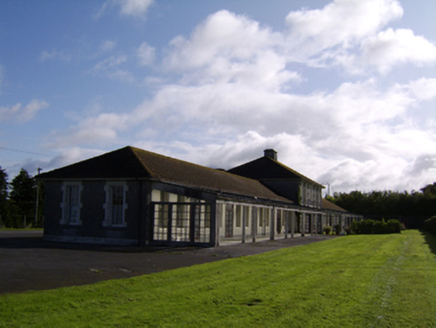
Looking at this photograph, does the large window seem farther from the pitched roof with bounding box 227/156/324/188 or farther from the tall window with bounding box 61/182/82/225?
the pitched roof with bounding box 227/156/324/188

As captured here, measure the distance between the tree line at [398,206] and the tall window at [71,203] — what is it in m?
43.5

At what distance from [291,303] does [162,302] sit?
2.10 metres

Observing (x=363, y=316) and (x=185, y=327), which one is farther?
(x=363, y=316)

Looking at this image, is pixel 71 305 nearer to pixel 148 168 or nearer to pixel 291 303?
pixel 291 303

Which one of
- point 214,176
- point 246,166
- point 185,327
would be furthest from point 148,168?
point 246,166

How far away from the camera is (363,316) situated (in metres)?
6.50

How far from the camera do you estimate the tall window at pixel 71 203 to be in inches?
907

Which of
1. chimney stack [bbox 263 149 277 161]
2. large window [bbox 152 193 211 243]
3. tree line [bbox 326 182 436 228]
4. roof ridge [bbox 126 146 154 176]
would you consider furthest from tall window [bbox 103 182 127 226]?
tree line [bbox 326 182 436 228]

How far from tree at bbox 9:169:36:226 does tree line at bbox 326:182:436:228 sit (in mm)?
40949

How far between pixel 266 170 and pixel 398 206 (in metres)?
23.2

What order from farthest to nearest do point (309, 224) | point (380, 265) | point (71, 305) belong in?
point (309, 224), point (380, 265), point (71, 305)

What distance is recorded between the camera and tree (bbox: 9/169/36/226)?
5253 centimetres

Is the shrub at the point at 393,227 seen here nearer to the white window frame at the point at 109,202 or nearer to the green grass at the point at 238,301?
the white window frame at the point at 109,202

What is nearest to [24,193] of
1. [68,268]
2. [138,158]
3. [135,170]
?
[138,158]
